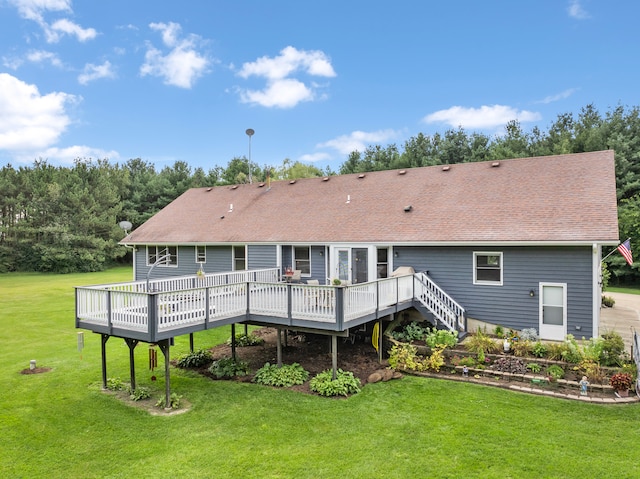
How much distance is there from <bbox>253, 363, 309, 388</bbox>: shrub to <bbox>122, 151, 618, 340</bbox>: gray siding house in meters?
3.88

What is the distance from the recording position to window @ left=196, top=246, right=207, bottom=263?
17.9m

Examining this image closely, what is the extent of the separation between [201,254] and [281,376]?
9.97 m

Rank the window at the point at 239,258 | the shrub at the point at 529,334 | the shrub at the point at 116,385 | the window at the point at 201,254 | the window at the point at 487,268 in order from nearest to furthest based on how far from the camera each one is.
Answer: the shrub at the point at 116,385 → the shrub at the point at 529,334 → the window at the point at 487,268 → the window at the point at 239,258 → the window at the point at 201,254

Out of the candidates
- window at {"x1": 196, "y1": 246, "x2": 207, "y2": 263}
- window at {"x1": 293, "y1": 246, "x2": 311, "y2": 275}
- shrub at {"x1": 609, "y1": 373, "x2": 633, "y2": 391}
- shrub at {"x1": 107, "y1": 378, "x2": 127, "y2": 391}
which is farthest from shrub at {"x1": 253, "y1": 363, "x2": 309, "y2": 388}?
window at {"x1": 196, "y1": 246, "x2": 207, "y2": 263}

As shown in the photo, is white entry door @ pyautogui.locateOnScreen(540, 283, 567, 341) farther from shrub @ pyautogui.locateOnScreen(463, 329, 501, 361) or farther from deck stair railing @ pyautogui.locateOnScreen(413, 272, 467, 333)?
deck stair railing @ pyautogui.locateOnScreen(413, 272, 467, 333)

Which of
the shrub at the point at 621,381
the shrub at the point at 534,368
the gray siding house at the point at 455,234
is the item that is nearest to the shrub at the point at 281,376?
the gray siding house at the point at 455,234

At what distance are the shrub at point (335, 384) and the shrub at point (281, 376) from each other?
1.53ft

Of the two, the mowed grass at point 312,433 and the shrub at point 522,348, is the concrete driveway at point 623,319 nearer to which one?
the shrub at point 522,348

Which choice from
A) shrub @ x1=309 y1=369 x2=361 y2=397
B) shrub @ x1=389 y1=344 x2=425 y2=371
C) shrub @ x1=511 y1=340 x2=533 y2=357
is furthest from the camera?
shrub @ x1=389 y1=344 x2=425 y2=371

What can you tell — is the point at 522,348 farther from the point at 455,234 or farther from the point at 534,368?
the point at 455,234

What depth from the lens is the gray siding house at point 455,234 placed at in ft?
35.6

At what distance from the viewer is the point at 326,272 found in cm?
1453

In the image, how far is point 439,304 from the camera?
1146 cm

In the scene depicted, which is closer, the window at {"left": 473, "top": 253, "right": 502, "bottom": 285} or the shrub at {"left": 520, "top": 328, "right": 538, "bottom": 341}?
the shrub at {"left": 520, "top": 328, "right": 538, "bottom": 341}
